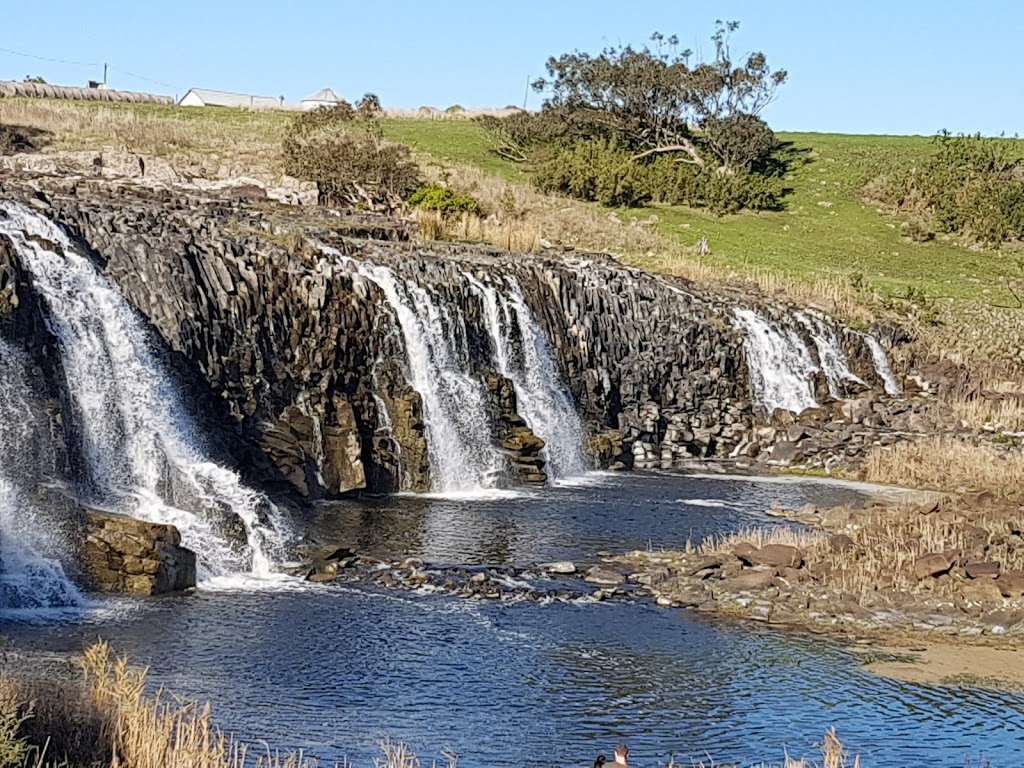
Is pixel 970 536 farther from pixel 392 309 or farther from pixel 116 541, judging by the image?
pixel 392 309

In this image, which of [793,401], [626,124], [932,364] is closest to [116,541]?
[793,401]

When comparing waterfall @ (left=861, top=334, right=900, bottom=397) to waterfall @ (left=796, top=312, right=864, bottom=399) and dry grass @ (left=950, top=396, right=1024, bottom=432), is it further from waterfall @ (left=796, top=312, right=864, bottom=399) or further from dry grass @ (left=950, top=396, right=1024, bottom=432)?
dry grass @ (left=950, top=396, right=1024, bottom=432)

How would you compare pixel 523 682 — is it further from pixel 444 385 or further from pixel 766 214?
pixel 766 214

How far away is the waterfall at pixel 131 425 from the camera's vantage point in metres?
25.3

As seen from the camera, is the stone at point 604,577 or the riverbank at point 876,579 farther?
the stone at point 604,577

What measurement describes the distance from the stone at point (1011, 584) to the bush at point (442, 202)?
34.0m

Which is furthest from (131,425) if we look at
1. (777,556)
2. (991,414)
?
(991,414)

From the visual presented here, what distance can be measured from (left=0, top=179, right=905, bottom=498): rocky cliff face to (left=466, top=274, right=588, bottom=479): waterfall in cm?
18

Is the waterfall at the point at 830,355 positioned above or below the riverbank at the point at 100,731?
above

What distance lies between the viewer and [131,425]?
90.4 ft

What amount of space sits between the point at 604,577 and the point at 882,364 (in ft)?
87.9

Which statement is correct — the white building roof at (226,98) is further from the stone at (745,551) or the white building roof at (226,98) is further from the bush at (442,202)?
the stone at (745,551)

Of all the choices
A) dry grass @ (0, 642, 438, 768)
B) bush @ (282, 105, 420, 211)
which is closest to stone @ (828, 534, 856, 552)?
dry grass @ (0, 642, 438, 768)

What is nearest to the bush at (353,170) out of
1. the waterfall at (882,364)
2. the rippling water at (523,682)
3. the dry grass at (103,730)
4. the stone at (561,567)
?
the waterfall at (882,364)
